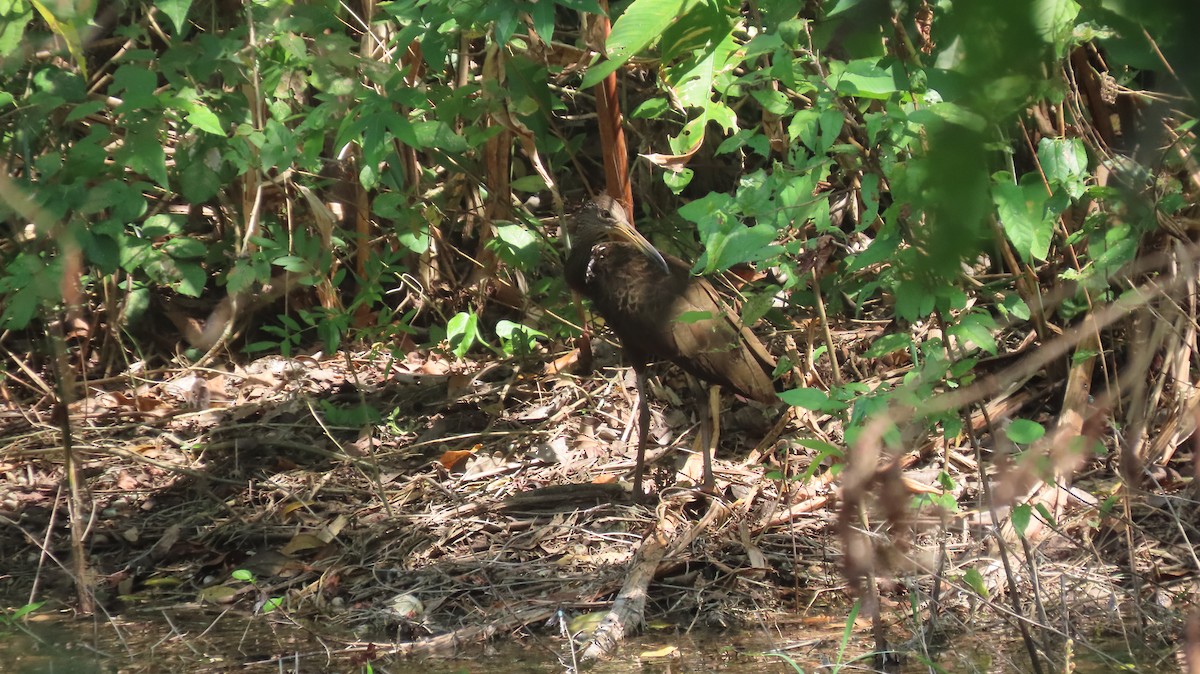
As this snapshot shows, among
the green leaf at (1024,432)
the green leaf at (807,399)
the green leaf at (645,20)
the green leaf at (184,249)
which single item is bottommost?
the green leaf at (184,249)

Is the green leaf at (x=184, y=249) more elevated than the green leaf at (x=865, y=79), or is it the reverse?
the green leaf at (x=865, y=79)

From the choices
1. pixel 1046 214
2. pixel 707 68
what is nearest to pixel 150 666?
pixel 707 68

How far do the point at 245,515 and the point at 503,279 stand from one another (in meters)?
1.97

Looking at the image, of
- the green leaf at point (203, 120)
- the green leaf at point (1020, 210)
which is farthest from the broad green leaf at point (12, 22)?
the green leaf at point (1020, 210)

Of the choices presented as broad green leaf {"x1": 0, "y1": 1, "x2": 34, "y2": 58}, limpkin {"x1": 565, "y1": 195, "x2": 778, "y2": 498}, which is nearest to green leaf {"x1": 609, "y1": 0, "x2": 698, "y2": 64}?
broad green leaf {"x1": 0, "y1": 1, "x2": 34, "y2": 58}

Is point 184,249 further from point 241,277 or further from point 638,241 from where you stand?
point 638,241

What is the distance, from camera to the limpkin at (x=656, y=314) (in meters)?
5.08

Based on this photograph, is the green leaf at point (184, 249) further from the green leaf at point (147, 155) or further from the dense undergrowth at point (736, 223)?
the green leaf at point (147, 155)

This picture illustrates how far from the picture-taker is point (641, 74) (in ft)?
20.7

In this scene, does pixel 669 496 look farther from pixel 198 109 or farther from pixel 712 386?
pixel 198 109

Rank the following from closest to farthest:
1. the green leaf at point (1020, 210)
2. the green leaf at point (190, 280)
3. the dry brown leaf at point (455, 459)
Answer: the green leaf at point (1020, 210)
the dry brown leaf at point (455, 459)
the green leaf at point (190, 280)

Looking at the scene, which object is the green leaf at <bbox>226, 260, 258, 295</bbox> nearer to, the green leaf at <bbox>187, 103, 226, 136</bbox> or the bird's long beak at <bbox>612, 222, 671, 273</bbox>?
the green leaf at <bbox>187, 103, 226, 136</bbox>

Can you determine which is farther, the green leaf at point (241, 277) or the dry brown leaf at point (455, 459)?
the dry brown leaf at point (455, 459)

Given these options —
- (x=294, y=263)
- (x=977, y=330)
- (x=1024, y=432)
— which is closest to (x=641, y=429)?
(x=294, y=263)
